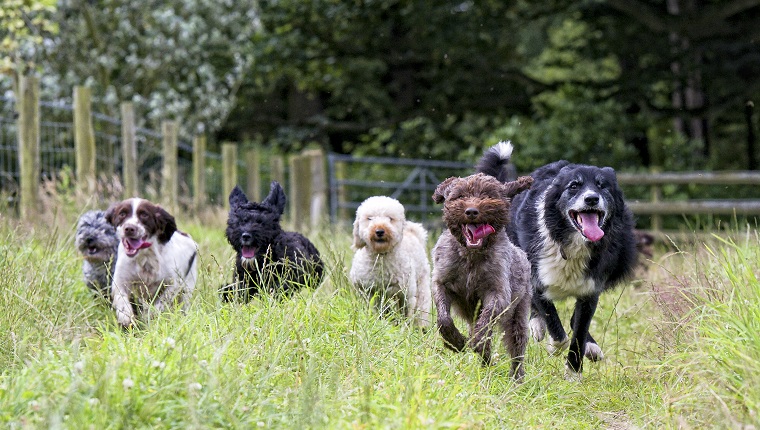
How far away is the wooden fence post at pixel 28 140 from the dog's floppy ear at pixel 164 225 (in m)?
4.26

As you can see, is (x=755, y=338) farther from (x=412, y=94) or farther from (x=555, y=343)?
(x=412, y=94)

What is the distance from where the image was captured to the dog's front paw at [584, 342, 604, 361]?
6.79 m

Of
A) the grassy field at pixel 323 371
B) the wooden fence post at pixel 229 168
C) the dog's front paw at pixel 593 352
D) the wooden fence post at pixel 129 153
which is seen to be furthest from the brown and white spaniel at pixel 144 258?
the wooden fence post at pixel 229 168

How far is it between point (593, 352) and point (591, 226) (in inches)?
42.6

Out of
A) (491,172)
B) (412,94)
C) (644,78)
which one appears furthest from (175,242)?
(412,94)

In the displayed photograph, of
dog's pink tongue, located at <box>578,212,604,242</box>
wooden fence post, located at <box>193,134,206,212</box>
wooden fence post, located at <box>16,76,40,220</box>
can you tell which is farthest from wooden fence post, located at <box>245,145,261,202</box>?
dog's pink tongue, located at <box>578,212,604,242</box>

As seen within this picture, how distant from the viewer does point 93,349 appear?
179 inches

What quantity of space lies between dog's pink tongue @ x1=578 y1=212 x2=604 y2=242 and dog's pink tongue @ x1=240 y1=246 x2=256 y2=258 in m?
2.23

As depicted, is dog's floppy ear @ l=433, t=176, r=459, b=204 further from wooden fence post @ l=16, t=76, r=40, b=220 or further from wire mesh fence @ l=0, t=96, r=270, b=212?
wire mesh fence @ l=0, t=96, r=270, b=212

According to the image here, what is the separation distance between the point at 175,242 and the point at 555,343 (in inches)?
111

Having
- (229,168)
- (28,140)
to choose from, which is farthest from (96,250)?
(229,168)

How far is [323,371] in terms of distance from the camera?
508 cm

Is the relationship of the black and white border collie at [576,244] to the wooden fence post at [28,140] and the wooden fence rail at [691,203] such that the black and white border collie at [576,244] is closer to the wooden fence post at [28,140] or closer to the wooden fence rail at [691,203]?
the wooden fence post at [28,140]

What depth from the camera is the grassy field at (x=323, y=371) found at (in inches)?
157
